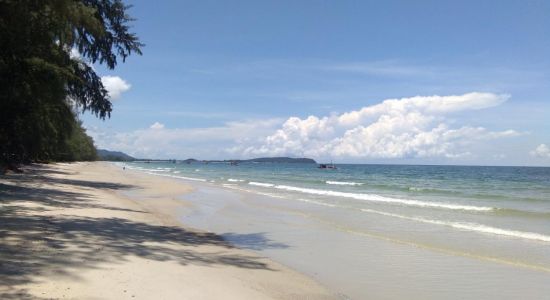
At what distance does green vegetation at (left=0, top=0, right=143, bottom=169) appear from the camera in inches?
469

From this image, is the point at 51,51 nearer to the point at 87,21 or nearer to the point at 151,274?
the point at 87,21

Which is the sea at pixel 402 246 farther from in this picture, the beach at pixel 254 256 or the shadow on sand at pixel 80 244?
the shadow on sand at pixel 80 244

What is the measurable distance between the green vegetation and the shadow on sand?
4205 millimetres

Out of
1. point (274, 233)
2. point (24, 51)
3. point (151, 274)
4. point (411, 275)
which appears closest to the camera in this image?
point (151, 274)

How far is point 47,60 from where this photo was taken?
1741 centimetres

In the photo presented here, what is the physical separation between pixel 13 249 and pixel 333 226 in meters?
9.63

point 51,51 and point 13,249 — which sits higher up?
point 51,51

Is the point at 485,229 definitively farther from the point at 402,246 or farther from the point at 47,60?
the point at 47,60

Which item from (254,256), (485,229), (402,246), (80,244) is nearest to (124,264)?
(80,244)

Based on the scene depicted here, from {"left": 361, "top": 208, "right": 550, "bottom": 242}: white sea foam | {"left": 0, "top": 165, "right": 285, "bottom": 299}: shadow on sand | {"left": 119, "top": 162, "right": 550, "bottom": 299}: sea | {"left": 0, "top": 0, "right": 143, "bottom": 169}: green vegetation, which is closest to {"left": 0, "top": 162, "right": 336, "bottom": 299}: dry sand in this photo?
{"left": 0, "top": 165, "right": 285, "bottom": 299}: shadow on sand

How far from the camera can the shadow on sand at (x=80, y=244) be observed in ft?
A: 22.4

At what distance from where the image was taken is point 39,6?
11.4m

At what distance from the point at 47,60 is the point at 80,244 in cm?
1070

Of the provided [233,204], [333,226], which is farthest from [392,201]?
[333,226]
